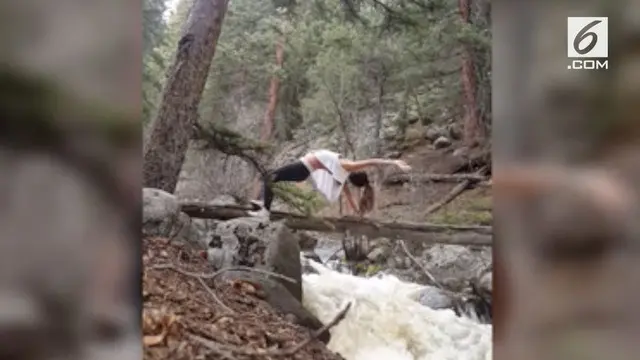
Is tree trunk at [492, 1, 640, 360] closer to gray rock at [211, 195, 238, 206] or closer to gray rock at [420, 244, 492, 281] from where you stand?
gray rock at [420, 244, 492, 281]

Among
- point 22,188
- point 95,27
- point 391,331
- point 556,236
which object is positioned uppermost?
point 95,27

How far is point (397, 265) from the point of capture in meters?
1.59

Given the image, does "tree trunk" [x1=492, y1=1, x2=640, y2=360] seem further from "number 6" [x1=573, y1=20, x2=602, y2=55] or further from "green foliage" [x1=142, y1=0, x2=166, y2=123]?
"green foliage" [x1=142, y1=0, x2=166, y2=123]

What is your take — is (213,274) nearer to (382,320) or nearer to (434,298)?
(382,320)

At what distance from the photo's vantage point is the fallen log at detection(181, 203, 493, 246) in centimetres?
157

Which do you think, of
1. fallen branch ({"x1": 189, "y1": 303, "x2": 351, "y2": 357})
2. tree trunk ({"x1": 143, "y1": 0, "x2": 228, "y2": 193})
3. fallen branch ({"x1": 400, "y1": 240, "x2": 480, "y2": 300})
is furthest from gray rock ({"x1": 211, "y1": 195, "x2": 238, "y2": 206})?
fallen branch ({"x1": 400, "y1": 240, "x2": 480, "y2": 300})

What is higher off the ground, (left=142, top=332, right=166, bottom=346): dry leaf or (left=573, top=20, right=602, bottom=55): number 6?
(left=573, top=20, right=602, bottom=55): number 6

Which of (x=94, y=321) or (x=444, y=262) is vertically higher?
(x=444, y=262)

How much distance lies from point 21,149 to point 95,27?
1.16 feet

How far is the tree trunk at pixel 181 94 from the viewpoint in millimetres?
1580

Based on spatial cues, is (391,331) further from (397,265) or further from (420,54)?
(420,54)

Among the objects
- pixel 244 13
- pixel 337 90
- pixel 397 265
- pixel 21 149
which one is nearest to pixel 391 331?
pixel 397 265

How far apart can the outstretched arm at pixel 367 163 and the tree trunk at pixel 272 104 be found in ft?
0.67

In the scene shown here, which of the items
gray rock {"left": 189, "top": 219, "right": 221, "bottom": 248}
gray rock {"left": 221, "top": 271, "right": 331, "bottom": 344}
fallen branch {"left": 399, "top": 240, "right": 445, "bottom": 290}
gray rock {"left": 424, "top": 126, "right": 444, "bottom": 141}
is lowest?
gray rock {"left": 221, "top": 271, "right": 331, "bottom": 344}
